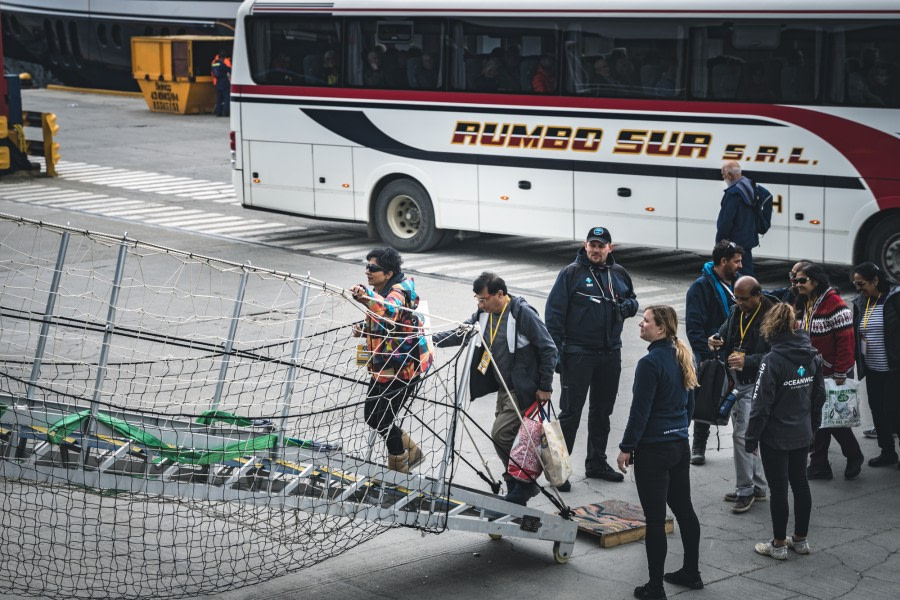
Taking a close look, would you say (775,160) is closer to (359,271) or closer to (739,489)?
(359,271)

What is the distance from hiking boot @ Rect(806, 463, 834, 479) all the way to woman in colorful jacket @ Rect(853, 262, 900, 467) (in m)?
0.50

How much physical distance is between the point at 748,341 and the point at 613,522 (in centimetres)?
158

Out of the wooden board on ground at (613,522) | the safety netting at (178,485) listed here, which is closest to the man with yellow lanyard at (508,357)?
the safety netting at (178,485)

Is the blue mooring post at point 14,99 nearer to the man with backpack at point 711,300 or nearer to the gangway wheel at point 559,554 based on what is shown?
the man with backpack at point 711,300

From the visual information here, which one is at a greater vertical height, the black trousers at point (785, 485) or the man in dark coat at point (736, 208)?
the man in dark coat at point (736, 208)

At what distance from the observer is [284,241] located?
1917cm

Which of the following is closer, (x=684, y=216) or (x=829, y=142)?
(x=829, y=142)

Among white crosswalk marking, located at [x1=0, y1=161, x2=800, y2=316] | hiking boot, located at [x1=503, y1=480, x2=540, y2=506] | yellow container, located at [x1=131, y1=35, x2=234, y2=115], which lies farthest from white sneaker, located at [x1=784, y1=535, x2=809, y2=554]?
yellow container, located at [x1=131, y1=35, x2=234, y2=115]

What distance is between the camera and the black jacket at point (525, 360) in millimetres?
7988

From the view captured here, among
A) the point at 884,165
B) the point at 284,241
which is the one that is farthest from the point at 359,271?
the point at 884,165

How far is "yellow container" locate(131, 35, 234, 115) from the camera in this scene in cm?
3612

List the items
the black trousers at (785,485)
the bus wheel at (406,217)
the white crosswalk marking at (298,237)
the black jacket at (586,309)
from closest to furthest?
the black trousers at (785,485) → the black jacket at (586,309) → the white crosswalk marking at (298,237) → the bus wheel at (406,217)

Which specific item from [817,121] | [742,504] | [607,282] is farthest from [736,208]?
[742,504]

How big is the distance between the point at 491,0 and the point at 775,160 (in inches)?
177
